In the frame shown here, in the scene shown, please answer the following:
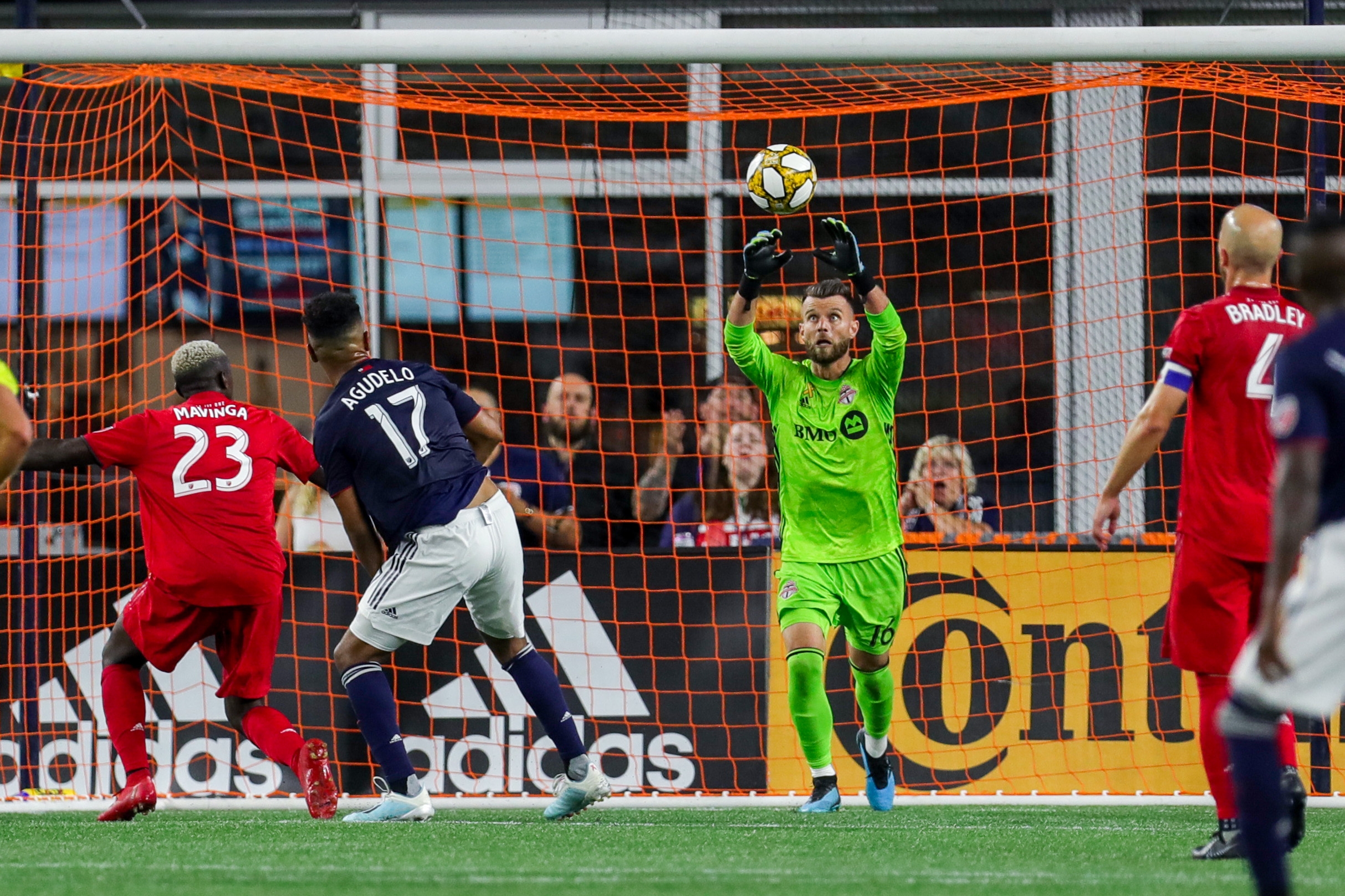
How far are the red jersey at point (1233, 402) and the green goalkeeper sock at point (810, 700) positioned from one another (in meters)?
1.85

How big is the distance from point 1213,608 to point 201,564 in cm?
372

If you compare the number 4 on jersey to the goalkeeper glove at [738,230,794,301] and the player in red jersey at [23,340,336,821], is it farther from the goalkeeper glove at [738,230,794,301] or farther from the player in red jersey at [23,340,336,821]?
the player in red jersey at [23,340,336,821]

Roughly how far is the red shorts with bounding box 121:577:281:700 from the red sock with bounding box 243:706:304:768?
102mm

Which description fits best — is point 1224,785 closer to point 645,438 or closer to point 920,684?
point 920,684

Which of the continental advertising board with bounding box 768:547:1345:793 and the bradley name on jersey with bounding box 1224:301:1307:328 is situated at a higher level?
the bradley name on jersey with bounding box 1224:301:1307:328

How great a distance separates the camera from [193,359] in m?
6.21

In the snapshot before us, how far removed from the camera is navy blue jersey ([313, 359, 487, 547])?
19.1 feet

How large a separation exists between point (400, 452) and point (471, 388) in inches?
142

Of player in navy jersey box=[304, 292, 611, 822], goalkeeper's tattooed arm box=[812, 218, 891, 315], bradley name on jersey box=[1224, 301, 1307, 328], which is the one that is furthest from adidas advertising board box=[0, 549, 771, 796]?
bradley name on jersey box=[1224, 301, 1307, 328]

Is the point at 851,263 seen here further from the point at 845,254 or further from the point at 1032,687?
the point at 1032,687

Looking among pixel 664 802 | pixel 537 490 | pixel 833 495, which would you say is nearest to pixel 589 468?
pixel 537 490

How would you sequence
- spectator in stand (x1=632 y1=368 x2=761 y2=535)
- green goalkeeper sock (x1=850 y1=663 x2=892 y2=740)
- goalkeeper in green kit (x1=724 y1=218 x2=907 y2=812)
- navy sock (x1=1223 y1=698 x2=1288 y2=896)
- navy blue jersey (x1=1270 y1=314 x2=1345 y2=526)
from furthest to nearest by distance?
spectator in stand (x1=632 y1=368 x2=761 y2=535), green goalkeeper sock (x1=850 y1=663 x2=892 y2=740), goalkeeper in green kit (x1=724 y1=218 x2=907 y2=812), navy sock (x1=1223 y1=698 x2=1288 y2=896), navy blue jersey (x1=1270 y1=314 x2=1345 y2=526)

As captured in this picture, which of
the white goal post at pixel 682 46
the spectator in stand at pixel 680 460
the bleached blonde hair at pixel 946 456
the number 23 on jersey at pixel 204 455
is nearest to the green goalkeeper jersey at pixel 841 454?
the white goal post at pixel 682 46

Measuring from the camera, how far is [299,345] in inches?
381
